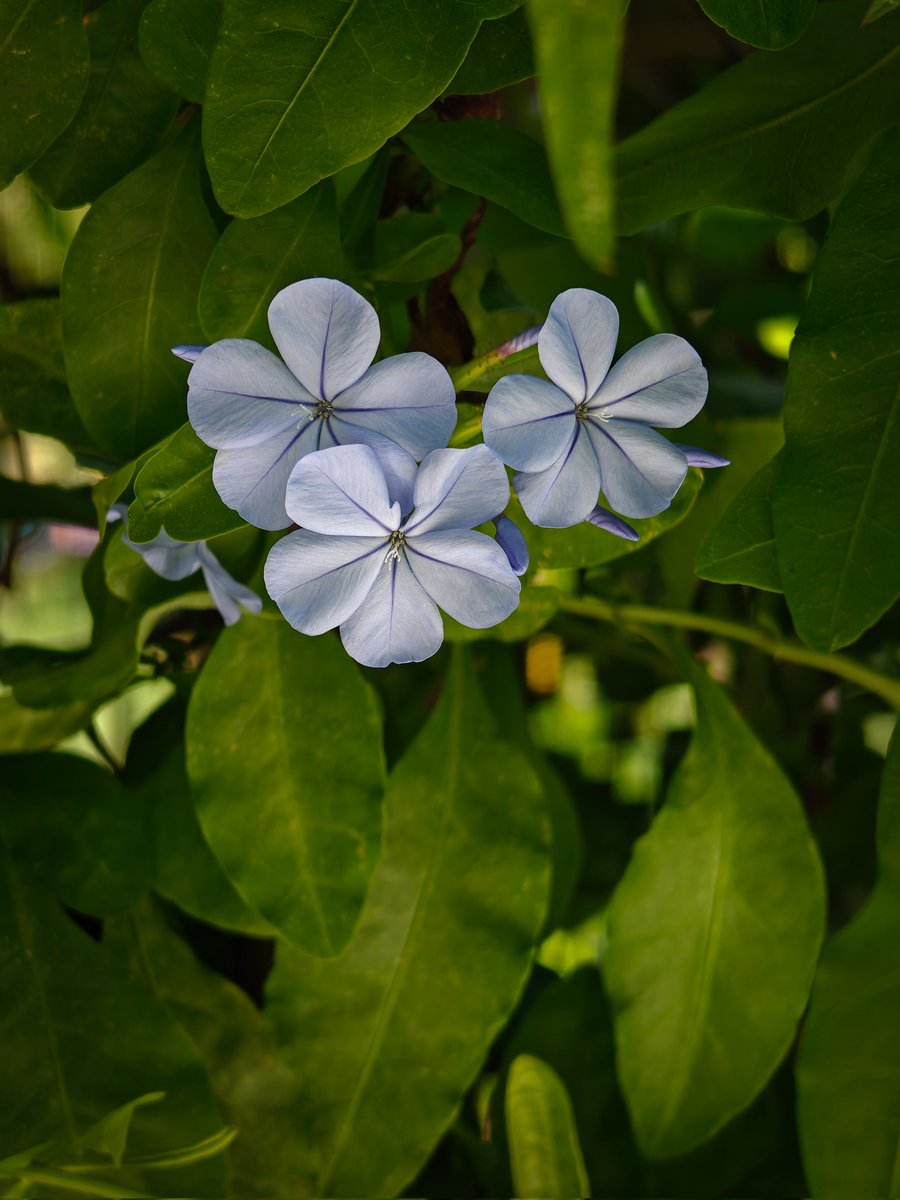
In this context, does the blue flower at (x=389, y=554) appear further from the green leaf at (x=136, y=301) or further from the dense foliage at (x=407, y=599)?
the green leaf at (x=136, y=301)

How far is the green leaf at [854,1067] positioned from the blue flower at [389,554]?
31cm

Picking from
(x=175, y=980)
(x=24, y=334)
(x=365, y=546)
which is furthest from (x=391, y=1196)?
(x=24, y=334)

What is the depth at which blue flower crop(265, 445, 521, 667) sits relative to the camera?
1.12 ft

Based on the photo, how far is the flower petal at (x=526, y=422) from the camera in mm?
346

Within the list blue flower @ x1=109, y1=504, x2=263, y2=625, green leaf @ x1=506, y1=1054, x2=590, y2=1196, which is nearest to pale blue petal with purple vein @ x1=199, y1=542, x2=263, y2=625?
blue flower @ x1=109, y1=504, x2=263, y2=625

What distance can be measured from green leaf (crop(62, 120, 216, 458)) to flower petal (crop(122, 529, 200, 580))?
0.04 metres

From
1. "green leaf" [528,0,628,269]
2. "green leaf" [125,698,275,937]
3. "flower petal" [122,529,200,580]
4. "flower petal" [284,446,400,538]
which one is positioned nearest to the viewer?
"green leaf" [528,0,628,269]

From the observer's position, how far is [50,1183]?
47 centimetres

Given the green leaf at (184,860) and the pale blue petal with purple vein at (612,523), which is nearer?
the pale blue petal with purple vein at (612,523)

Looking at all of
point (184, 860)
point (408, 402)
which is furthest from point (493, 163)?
point (184, 860)

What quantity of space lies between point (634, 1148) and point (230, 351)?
60cm

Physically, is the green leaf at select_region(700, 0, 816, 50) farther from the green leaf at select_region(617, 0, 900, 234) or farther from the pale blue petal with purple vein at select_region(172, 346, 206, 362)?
the pale blue petal with purple vein at select_region(172, 346, 206, 362)

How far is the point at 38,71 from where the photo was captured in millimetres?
408

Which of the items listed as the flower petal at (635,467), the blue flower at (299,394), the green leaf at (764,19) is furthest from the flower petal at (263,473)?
the green leaf at (764,19)
